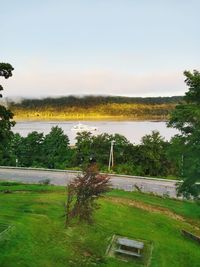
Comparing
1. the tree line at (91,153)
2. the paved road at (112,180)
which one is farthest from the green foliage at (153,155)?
the paved road at (112,180)

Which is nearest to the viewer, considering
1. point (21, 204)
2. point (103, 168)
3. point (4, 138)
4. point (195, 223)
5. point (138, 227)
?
point (4, 138)

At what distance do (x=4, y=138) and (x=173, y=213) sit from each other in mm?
15954

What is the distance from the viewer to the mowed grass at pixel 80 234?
1809 cm

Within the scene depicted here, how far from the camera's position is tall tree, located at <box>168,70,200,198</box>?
27.4 metres

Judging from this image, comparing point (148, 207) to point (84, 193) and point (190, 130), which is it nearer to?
point (190, 130)

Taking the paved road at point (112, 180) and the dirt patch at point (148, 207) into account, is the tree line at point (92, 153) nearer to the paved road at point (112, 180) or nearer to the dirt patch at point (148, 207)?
the paved road at point (112, 180)

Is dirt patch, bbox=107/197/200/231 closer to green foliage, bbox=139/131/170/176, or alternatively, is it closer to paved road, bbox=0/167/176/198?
paved road, bbox=0/167/176/198

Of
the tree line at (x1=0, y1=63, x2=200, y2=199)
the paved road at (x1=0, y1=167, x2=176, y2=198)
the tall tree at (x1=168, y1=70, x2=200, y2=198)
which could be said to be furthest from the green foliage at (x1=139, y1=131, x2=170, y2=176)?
the tall tree at (x1=168, y1=70, x2=200, y2=198)

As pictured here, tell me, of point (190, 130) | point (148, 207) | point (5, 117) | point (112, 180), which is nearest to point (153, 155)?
point (112, 180)

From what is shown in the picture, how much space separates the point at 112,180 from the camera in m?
47.3

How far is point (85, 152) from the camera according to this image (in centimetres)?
6269

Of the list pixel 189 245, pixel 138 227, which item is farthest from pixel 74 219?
pixel 189 245

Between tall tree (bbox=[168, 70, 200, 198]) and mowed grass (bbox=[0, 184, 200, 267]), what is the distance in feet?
9.41

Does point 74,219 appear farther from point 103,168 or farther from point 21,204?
point 103,168
